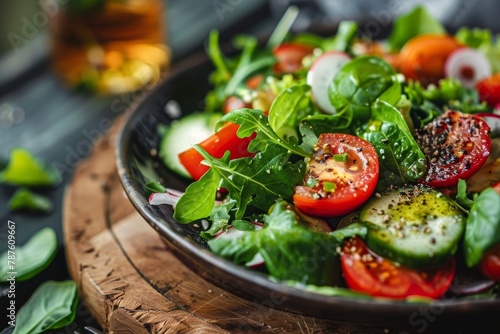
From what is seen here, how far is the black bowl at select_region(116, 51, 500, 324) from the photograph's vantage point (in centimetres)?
168

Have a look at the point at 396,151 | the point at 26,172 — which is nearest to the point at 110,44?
the point at 26,172

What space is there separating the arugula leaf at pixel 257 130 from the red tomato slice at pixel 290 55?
3.20 ft

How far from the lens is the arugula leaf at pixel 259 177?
2162 millimetres

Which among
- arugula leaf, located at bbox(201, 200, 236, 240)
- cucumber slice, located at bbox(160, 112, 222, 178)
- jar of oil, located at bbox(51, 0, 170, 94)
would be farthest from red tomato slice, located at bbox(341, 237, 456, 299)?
jar of oil, located at bbox(51, 0, 170, 94)

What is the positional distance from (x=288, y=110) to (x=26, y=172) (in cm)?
152

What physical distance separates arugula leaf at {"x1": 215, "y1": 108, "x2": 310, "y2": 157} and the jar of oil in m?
1.98

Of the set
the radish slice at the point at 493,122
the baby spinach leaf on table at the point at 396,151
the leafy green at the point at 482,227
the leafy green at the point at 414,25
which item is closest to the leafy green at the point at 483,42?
the leafy green at the point at 414,25

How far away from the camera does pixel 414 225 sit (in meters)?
1.97

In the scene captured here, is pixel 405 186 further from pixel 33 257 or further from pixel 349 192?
pixel 33 257

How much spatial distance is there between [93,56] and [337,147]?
239 centimetres

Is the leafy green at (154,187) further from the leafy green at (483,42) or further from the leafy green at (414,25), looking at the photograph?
the leafy green at (483,42)

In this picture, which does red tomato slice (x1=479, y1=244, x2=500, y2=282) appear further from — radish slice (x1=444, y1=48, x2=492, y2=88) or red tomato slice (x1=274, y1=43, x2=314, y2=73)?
red tomato slice (x1=274, y1=43, x2=314, y2=73)

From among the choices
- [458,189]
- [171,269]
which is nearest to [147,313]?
[171,269]

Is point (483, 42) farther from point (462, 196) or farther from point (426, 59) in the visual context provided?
point (462, 196)
